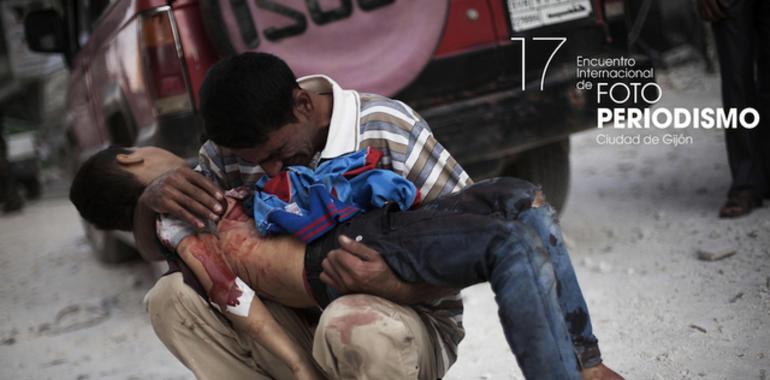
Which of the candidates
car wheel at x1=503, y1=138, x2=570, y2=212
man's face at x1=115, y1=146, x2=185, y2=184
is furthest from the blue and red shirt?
car wheel at x1=503, y1=138, x2=570, y2=212

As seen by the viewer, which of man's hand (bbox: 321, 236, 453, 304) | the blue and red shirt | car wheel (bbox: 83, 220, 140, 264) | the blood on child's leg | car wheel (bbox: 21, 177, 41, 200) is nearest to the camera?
man's hand (bbox: 321, 236, 453, 304)

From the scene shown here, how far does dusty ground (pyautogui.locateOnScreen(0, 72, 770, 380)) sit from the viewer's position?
2660 mm

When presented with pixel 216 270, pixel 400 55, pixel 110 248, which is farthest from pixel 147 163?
pixel 110 248

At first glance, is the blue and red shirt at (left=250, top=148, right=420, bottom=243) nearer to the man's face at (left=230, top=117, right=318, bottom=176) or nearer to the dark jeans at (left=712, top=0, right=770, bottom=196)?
the man's face at (left=230, top=117, right=318, bottom=176)

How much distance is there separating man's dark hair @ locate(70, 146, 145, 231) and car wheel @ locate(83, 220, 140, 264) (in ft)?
9.60

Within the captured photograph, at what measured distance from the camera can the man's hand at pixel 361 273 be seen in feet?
5.67

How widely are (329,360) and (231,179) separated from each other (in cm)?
66

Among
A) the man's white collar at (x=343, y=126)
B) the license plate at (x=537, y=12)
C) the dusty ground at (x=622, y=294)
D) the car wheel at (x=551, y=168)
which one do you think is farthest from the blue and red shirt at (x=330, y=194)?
the car wheel at (x=551, y=168)

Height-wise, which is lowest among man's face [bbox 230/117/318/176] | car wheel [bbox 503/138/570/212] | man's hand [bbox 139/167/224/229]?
car wheel [bbox 503/138/570/212]

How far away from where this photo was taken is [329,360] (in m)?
1.77

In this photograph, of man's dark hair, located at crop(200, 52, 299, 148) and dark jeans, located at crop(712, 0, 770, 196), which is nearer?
man's dark hair, located at crop(200, 52, 299, 148)

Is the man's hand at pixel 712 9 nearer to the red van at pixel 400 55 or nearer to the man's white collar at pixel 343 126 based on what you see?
the red van at pixel 400 55

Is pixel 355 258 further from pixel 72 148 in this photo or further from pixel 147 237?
pixel 72 148

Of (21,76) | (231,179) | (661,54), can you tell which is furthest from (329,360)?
(21,76)
